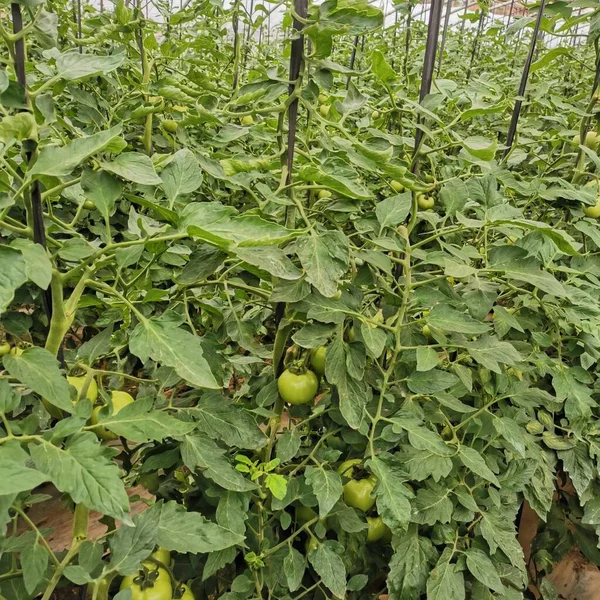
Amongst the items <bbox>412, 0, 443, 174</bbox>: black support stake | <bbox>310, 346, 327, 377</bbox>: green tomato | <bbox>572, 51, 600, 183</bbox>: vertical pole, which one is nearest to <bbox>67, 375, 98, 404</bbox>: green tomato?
<bbox>310, 346, 327, 377</bbox>: green tomato

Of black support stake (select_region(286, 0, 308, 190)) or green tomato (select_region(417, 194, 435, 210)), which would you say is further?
green tomato (select_region(417, 194, 435, 210))

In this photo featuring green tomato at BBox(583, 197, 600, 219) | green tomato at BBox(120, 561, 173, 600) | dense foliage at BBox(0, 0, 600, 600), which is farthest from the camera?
green tomato at BBox(583, 197, 600, 219)

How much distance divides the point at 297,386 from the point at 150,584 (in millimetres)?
352

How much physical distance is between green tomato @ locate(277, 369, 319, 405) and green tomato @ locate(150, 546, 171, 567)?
12.1 inches

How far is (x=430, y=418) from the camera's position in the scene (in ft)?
3.15

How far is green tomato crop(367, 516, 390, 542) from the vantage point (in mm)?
925

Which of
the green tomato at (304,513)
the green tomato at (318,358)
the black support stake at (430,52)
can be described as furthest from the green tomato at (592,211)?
the green tomato at (304,513)

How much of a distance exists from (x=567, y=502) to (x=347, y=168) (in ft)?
3.62

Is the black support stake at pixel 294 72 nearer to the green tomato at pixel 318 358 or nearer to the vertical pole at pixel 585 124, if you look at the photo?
the green tomato at pixel 318 358

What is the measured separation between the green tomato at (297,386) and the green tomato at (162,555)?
307mm

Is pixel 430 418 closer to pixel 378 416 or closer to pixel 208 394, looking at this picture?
pixel 378 416

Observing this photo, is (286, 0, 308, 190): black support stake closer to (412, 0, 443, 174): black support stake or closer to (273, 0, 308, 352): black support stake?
(273, 0, 308, 352): black support stake

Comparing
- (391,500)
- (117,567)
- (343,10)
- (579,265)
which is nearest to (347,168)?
(343,10)

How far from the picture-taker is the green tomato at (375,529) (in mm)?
925
